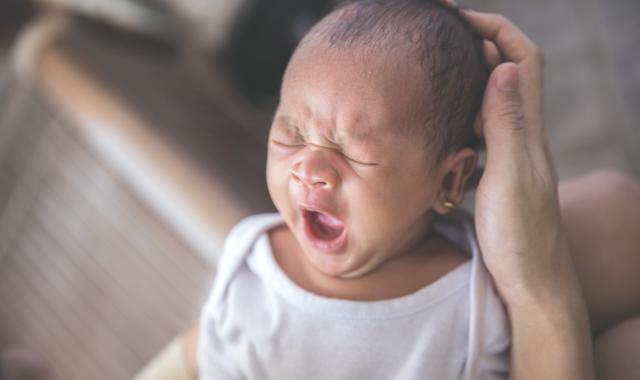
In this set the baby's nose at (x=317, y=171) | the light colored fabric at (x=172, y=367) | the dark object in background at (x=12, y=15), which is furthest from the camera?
the dark object in background at (x=12, y=15)

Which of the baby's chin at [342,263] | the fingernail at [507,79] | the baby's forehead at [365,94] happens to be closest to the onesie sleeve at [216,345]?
the baby's chin at [342,263]

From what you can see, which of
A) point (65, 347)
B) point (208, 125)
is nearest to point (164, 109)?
point (208, 125)

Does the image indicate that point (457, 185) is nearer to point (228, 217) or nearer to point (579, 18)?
point (228, 217)

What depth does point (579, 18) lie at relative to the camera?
1.54 meters

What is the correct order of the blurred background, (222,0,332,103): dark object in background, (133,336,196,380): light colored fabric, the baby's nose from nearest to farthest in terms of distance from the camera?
1. the baby's nose
2. (133,336,196,380): light colored fabric
3. the blurred background
4. (222,0,332,103): dark object in background

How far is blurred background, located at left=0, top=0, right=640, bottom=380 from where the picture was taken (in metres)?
1.25

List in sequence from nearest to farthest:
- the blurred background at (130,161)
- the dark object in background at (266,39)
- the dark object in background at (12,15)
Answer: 1. the blurred background at (130,161)
2. the dark object in background at (266,39)
3. the dark object in background at (12,15)

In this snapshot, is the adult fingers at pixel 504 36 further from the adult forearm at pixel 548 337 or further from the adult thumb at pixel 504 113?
the adult forearm at pixel 548 337

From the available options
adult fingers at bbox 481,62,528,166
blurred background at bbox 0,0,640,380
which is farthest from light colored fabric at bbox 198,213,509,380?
blurred background at bbox 0,0,640,380

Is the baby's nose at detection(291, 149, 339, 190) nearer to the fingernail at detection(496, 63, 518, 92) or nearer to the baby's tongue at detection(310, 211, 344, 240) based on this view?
the baby's tongue at detection(310, 211, 344, 240)

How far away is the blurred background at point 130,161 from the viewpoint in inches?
49.2

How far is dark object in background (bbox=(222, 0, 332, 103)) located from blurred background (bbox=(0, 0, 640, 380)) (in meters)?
0.03

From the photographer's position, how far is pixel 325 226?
0.72 meters

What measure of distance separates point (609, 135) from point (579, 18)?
1.02 feet
